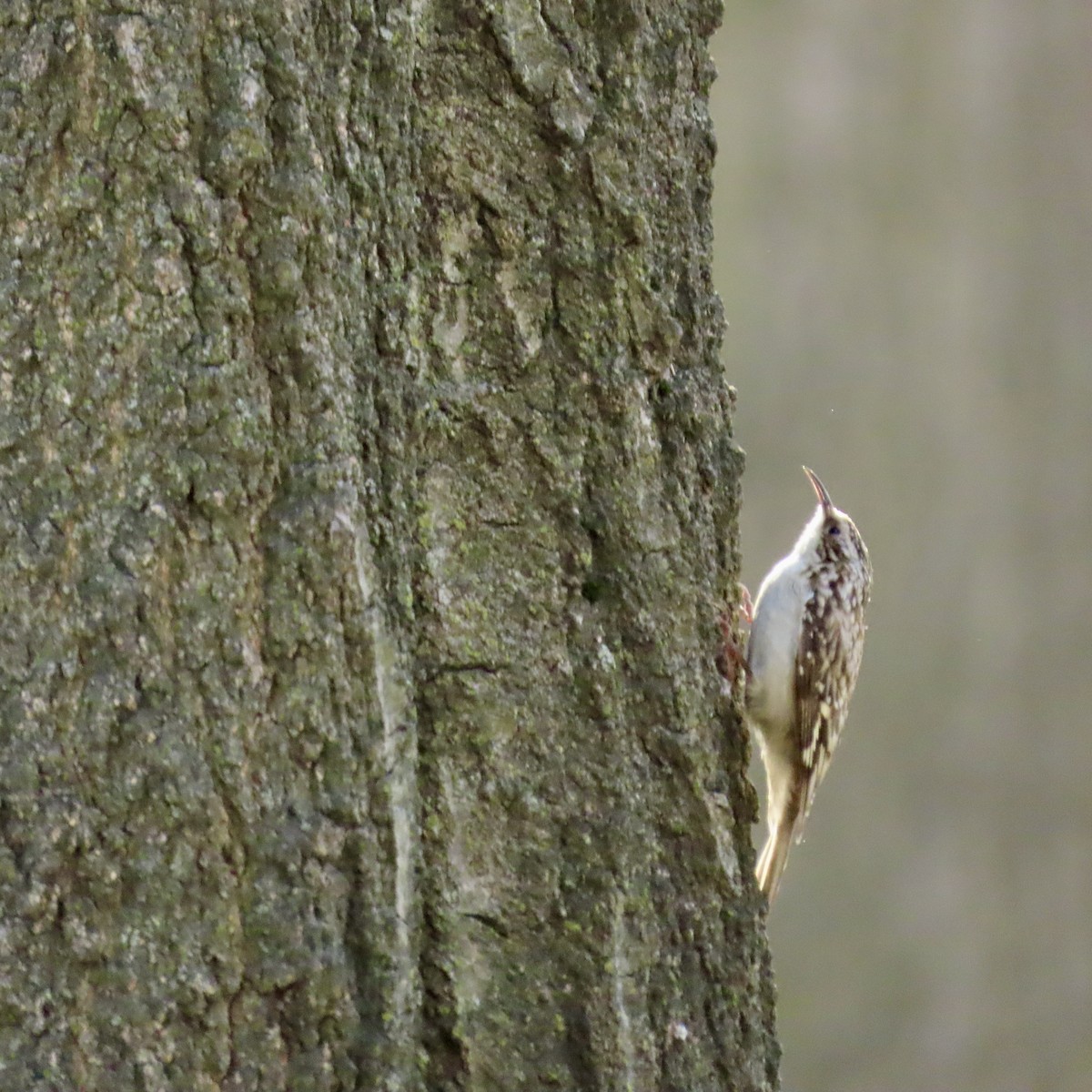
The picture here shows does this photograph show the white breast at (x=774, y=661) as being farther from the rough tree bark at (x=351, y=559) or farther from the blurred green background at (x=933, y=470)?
the blurred green background at (x=933, y=470)

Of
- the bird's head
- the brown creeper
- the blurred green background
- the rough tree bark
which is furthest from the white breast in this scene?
the blurred green background

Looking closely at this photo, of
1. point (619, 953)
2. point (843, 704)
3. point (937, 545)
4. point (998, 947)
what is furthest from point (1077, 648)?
point (619, 953)

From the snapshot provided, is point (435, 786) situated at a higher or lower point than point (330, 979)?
higher

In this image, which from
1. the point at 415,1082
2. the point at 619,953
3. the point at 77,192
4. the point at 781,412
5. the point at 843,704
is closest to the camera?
the point at 77,192

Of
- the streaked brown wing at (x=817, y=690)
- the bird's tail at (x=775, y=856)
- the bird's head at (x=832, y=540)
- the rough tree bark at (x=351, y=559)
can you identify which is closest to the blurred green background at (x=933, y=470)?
the bird's head at (x=832, y=540)

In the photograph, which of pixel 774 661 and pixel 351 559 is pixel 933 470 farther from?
pixel 351 559

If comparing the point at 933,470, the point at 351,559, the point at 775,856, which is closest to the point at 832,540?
the point at 775,856

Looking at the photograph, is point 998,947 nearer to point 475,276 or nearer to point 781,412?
point 781,412

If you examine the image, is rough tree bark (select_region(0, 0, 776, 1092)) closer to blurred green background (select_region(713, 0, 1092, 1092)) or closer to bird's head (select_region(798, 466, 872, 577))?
bird's head (select_region(798, 466, 872, 577))
